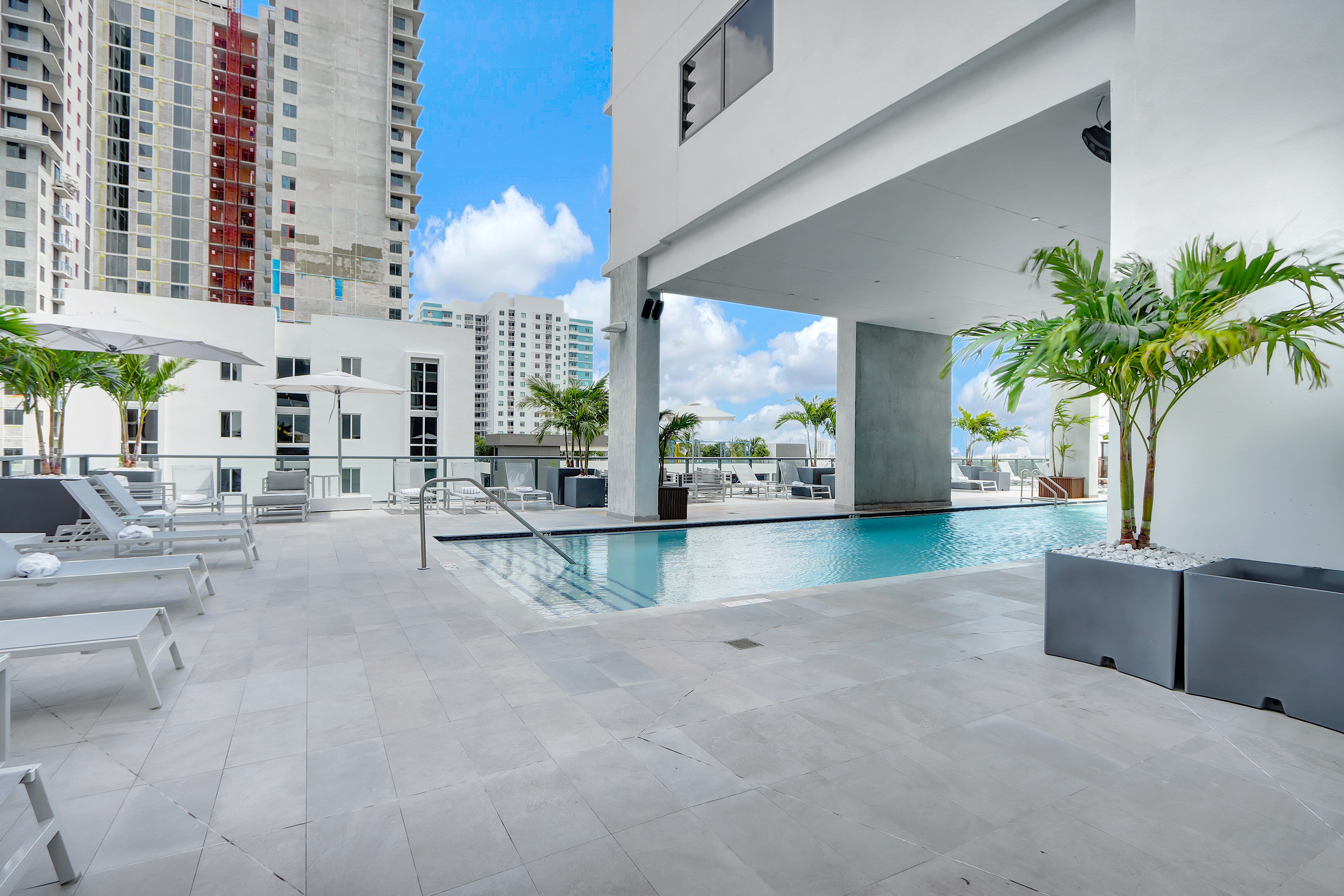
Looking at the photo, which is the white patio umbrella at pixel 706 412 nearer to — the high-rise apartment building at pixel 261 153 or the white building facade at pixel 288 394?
the white building facade at pixel 288 394

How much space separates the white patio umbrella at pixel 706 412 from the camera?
14766 millimetres

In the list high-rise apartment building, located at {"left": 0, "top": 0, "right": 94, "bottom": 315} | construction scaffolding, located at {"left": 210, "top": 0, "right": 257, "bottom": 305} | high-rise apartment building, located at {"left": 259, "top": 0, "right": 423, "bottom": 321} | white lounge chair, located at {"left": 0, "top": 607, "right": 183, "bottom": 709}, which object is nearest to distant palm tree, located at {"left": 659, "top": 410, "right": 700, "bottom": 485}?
white lounge chair, located at {"left": 0, "top": 607, "right": 183, "bottom": 709}

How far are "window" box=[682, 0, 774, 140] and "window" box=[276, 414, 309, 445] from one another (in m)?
25.3

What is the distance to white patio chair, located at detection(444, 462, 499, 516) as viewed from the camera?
11.3 meters

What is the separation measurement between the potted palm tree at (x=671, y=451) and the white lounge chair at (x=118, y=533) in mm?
5662

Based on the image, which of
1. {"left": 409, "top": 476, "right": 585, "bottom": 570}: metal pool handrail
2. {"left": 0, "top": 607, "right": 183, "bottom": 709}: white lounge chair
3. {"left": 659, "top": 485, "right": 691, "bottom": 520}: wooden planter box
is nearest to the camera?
{"left": 0, "top": 607, "right": 183, "bottom": 709}: white lounge chair

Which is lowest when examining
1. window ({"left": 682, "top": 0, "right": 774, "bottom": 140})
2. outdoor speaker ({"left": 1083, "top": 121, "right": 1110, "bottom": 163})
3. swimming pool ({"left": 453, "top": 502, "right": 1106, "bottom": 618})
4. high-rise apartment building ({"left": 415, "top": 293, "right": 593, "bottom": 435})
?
swimming pool ({"left": 453, "top": 502, "right": 1106, "bottom": 618})

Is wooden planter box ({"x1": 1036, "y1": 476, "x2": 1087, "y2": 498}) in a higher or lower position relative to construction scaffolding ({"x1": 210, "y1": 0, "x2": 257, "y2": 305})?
lower

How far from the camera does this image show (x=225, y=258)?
5566cm

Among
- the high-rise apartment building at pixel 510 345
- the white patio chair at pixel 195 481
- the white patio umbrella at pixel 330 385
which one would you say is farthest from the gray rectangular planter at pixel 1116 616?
the high-rise apartment building at pixel 510 345

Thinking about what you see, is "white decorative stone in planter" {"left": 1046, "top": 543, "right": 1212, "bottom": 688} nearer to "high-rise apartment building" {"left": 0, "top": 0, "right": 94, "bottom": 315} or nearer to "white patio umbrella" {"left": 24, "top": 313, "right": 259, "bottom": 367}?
"white patio umbrella" {"left": 24, "top": 313, "right": 259, "bottom": 367}

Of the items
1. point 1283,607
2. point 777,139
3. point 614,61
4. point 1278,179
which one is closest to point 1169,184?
point 1278,179

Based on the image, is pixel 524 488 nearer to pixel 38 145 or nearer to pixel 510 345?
pixel 38 145

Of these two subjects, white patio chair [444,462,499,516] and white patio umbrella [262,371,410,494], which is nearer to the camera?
white patio umbrella [262,371,410,494]
